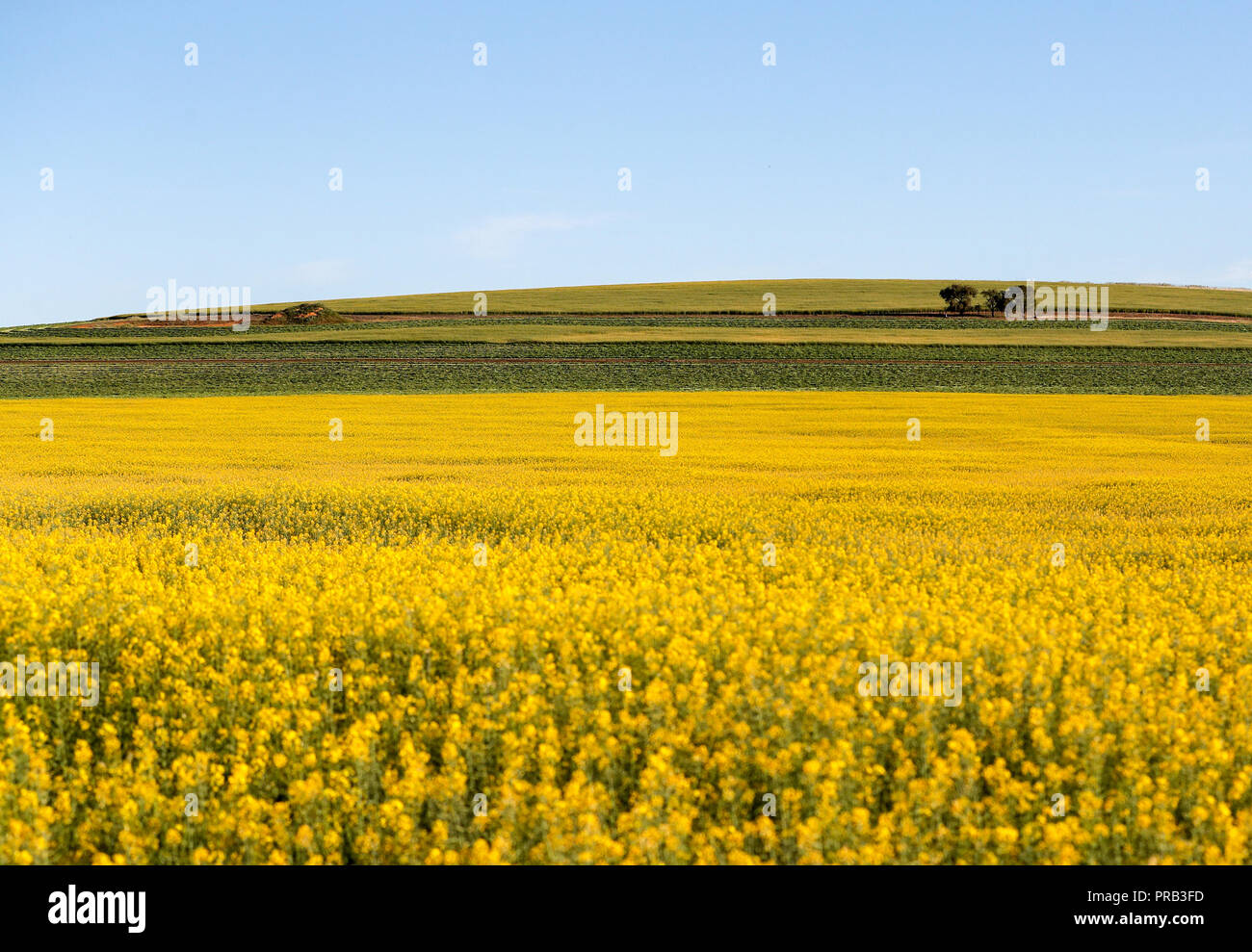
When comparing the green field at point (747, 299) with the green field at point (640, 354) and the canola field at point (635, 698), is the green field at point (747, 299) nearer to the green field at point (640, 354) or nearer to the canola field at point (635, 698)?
the green field at point (640, 354)

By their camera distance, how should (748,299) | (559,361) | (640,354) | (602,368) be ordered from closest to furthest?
(602,368), (559,361), (640,354), (748,299)

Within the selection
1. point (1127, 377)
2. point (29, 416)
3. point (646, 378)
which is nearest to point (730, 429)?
point (646, 378)

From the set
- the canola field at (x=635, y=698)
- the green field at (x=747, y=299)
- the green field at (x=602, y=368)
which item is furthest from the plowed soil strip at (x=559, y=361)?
the canola field at (x=635, y=698)

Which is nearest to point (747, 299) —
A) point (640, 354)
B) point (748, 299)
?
point (748, 299)

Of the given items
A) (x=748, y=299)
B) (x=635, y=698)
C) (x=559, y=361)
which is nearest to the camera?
(x=635, y=698)

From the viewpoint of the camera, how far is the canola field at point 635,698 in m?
4.83

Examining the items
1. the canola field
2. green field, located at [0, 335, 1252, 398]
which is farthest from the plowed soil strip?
the canola field

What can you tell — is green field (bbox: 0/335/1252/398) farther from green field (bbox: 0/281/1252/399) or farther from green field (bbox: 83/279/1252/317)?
green field (bbox: 83/279/1252/317)

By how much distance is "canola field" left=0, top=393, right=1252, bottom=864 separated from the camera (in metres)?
4.83

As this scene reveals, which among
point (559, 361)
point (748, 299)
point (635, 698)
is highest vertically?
point (748, 299)

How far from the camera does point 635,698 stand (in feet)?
19.5

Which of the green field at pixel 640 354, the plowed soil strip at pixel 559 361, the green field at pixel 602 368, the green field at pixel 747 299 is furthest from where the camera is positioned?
the green field at pixel 747 299

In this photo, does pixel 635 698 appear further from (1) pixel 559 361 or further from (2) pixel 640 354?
(2) pixel 640 354
